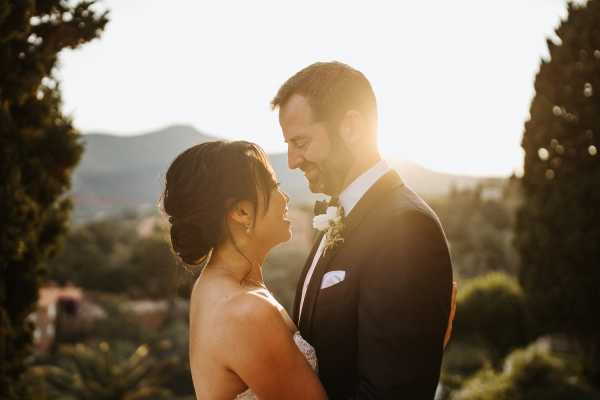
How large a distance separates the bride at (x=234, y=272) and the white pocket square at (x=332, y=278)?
0.24m

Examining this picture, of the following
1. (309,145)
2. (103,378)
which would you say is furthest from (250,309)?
(103,378)

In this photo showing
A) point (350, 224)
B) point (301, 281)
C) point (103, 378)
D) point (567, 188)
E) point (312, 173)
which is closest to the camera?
point (350, 224)

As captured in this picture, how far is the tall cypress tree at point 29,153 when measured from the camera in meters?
8.73

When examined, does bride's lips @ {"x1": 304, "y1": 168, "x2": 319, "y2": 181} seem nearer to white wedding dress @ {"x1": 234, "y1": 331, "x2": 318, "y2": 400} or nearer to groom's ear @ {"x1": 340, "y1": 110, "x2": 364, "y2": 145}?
groom's ear @ {"x1": 340, "y1": 110, "x2": 364, "y2": 145}

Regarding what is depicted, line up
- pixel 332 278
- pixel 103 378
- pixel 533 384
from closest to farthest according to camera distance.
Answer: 1. pixel 332 278
2. pixel 533 384
3. pixel 103 378

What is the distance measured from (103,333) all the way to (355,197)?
3561 centimetres

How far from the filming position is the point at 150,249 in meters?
45.6

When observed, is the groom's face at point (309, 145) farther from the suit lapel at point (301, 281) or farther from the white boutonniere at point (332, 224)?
the suit lapel at point (301, 281)

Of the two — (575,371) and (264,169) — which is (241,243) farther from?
(575,371)

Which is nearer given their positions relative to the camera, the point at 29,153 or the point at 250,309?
the point at 250,309

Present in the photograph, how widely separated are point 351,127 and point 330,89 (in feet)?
0.71

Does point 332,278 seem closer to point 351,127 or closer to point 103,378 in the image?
point 351,127

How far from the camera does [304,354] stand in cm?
275

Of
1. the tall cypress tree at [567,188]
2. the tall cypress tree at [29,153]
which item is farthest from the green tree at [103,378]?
the tall cypress tree at [567,188]
